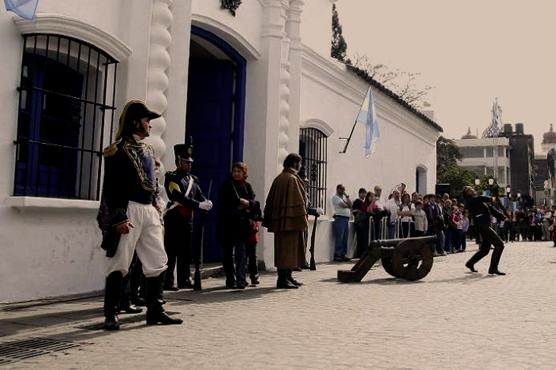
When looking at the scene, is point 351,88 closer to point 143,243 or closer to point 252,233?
point 252,233

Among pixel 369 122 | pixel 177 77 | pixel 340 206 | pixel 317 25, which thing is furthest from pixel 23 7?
pixel 369 122

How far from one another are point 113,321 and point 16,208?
1990 millimetres

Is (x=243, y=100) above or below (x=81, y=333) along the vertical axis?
above

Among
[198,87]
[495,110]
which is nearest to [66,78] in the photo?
[198,87]

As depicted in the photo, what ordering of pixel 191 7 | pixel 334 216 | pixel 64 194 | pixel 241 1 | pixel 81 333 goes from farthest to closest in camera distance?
pixel 334 216
pixel 241 1
pixel 191 7
pixel 64 194
pixel 81 333

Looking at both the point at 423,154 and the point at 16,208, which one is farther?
the point at 423,154

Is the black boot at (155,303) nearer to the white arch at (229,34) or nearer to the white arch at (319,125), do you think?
the white arch at (229,34)

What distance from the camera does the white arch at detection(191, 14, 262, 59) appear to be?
344 inches

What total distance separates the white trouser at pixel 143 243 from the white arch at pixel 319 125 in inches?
293

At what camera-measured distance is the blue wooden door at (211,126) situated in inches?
389

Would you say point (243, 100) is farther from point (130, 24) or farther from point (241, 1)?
point (130, 24)

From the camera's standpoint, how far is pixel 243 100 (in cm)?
1019

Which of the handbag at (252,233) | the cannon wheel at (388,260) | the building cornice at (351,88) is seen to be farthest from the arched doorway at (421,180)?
the handbag at (252,233)

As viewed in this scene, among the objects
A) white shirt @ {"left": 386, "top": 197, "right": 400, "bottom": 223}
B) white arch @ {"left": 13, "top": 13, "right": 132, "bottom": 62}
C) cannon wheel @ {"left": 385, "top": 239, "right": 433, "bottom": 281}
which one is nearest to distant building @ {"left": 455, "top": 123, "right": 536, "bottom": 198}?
white shirt @ {"left": 386, "top": 197, "right": 400, "bottom": 223}
